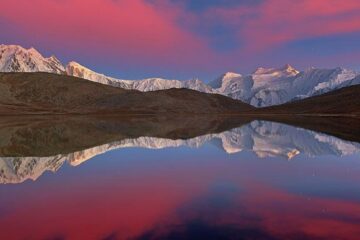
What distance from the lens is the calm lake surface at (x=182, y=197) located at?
1900cm

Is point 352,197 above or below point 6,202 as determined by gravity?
below

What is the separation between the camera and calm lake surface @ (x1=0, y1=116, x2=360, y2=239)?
18995 mm

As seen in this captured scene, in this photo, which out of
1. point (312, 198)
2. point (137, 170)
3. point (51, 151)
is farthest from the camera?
point (51, 151)

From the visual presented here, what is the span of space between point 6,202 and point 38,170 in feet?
48.8

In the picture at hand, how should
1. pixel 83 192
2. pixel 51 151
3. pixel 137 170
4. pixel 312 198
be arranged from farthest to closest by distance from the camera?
1. pixel 51 151
2. pixel 137 170
3. pixel 83 192
4. pixel 312 198

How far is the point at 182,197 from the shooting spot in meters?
25.6

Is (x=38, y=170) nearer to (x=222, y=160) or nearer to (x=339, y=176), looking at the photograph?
(x=222, y=160)

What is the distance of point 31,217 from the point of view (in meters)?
21.6

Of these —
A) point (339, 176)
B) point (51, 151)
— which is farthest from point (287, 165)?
point (51, 151)

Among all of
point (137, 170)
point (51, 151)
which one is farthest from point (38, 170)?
point (51, 151)

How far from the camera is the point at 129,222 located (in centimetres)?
2017

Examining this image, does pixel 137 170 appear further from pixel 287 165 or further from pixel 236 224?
pixel 236 224

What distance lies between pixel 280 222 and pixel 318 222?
1.67 meters

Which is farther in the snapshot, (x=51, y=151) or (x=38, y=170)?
(x=51, y=151)
